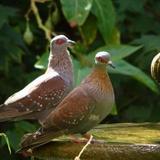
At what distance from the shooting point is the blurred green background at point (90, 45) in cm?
379

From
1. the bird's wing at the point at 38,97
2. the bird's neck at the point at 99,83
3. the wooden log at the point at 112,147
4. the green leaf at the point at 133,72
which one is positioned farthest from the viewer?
the green leaf at the point at 133,72

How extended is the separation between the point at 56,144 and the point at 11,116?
0.53 meters

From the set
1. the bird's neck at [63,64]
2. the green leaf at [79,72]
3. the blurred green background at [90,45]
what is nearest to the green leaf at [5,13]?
the blurred green background at [90,45]

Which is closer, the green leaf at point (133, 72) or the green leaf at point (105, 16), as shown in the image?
the green leaf at point (133, 72)

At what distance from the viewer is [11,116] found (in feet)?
9.63

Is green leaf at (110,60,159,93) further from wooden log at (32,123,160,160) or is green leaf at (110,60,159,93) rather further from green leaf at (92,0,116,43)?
wooden log at (32,123,160,160)

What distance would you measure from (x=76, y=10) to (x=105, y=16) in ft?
0.90

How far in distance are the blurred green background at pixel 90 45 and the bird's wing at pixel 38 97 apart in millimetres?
639

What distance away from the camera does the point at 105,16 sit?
407 centimetres

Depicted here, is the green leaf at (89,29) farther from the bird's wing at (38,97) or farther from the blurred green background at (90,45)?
the bird's wing at (38,97)

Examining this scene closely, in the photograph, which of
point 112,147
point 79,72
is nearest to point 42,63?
point 79,72

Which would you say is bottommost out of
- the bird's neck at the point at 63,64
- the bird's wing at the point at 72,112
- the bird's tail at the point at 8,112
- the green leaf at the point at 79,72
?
the green leaf at the point at 79,72

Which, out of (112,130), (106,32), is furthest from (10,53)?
(112,130)

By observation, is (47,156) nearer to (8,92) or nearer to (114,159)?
(114,159)
